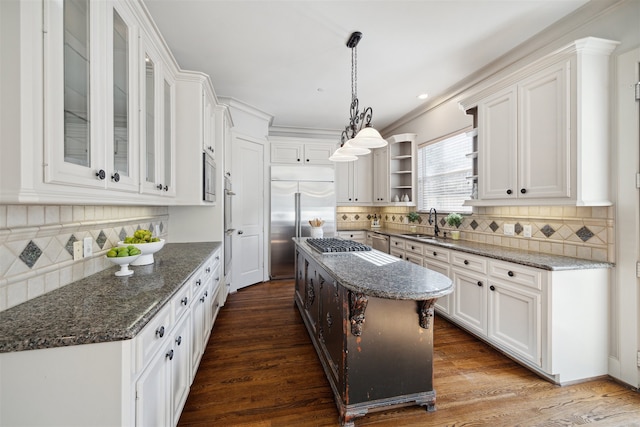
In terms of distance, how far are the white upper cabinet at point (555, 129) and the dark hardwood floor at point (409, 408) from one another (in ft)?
4.45

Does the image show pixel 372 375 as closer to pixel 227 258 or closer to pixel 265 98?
pixel 227 258

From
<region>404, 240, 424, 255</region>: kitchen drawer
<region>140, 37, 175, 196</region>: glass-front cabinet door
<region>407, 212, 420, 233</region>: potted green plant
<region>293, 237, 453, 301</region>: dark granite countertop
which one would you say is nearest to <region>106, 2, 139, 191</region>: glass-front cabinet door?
<region>140, 37, 175, 196</region>: glass-front cabinet door

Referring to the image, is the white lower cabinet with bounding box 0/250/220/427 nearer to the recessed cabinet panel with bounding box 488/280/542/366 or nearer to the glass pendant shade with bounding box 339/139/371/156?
the glass pendant shade with bounding box 339/139/371/156

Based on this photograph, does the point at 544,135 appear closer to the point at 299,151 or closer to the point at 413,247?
the point at 413,247

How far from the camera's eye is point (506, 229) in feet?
9.39

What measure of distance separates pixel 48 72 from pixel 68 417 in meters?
1.19

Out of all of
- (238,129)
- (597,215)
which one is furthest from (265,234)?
(597,215)

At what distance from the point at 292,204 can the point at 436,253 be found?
8.11 ft

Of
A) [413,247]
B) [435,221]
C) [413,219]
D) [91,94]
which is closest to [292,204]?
[413,219]

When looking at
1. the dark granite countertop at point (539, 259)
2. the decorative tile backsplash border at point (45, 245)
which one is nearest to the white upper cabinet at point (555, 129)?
the dark granite countertop at point (539, 259)

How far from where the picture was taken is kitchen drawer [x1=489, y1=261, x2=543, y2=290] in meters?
2.04

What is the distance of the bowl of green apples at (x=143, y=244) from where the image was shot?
1.86 m

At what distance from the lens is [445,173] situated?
3926 mm

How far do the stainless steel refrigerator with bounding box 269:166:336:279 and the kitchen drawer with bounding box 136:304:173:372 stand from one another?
3275mm
